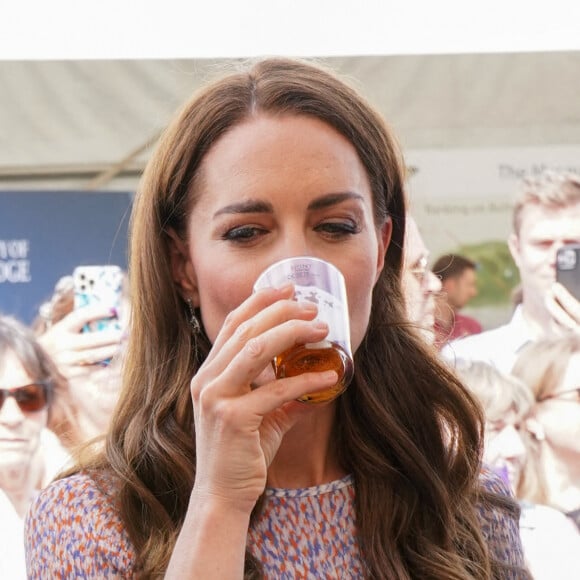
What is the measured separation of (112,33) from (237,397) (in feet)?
6.90

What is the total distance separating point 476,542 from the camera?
59.7 inches

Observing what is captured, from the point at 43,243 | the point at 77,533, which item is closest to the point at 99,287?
the point at 43,243

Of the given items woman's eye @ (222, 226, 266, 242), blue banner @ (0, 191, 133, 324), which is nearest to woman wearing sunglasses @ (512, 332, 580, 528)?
blue banner @ (0, 191, 133, 324)

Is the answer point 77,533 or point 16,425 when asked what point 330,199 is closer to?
point 77,533

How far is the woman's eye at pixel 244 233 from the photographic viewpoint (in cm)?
134

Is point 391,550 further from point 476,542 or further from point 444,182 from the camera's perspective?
point 444,182

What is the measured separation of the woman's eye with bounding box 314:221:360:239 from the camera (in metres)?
1.36

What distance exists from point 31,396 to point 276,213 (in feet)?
6.04

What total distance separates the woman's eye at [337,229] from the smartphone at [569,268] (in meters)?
1.81

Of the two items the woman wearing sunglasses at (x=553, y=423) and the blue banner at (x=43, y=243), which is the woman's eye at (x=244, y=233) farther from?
the woman wearing sunglasses at (x=553, y=423)

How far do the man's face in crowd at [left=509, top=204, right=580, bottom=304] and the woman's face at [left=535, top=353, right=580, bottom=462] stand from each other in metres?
0.28

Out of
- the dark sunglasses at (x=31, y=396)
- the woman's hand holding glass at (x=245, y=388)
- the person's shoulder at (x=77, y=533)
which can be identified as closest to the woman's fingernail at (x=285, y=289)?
the woman's hand holding glass at (x=245, y=388)

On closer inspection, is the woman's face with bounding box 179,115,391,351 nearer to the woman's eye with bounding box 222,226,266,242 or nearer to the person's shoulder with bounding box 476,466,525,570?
the woman's eye with bounding box 222,226,266,242

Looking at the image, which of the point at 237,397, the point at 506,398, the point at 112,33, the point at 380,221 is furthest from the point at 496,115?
the point at 237,397
